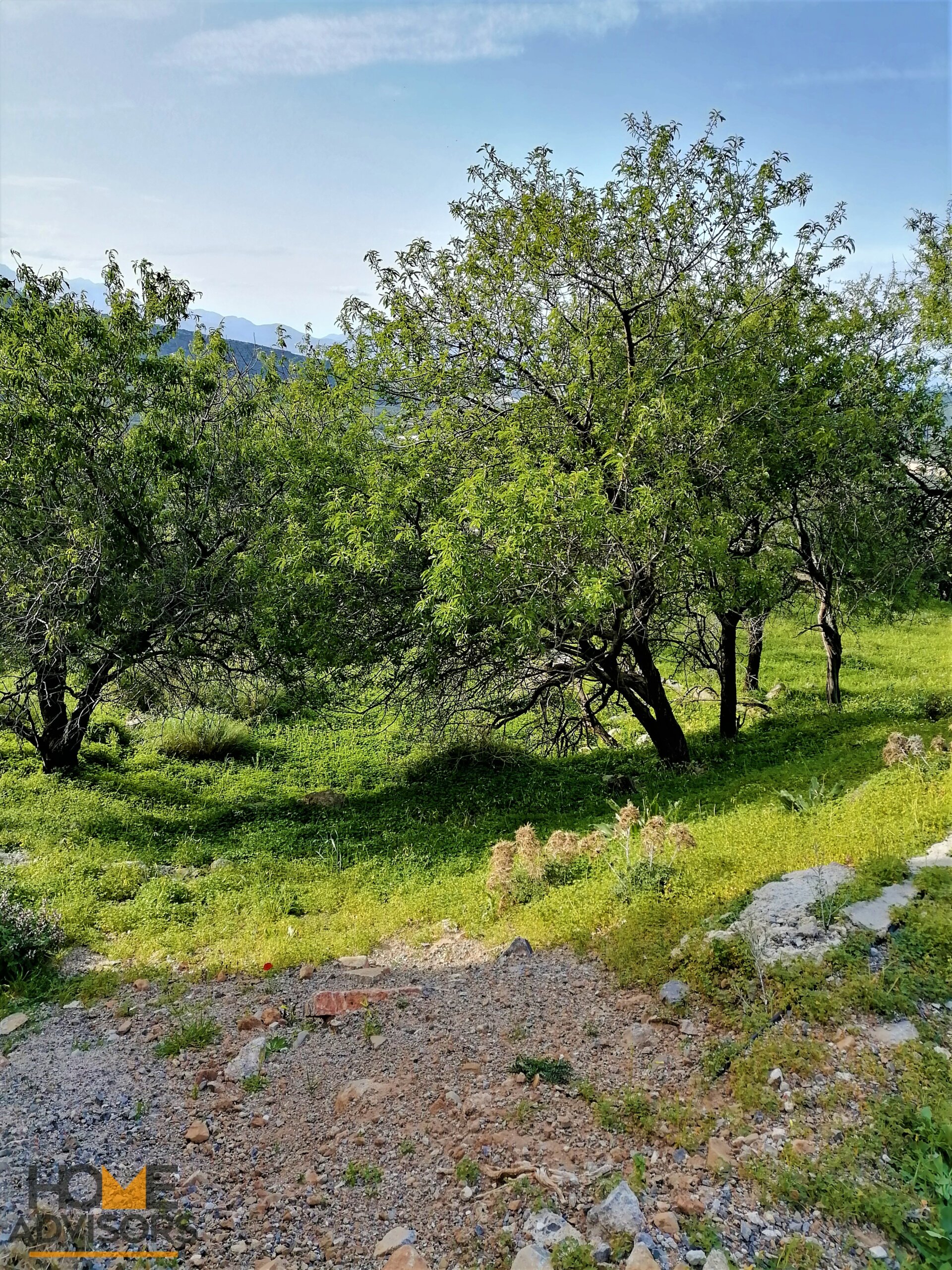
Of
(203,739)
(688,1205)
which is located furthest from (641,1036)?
(203,739)

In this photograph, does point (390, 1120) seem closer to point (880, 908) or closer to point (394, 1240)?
point (394, 1240)

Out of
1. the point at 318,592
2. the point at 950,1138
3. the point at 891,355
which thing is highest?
the point at 891,355

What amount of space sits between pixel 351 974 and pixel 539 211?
31.4 feet

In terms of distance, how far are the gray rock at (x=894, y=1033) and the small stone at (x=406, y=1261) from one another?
2815 millimetres

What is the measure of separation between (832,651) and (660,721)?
651 cm

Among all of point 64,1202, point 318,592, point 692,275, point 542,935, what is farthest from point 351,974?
point 692,275

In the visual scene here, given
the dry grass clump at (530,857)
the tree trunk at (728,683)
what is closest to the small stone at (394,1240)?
the dry grass clump at (530,857)

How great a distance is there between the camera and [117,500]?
11.3 meters

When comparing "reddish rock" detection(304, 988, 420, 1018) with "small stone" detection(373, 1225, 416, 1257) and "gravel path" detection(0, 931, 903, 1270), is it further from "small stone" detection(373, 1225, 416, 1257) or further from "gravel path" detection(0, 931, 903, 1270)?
"small stone" detection(373, 1225, 416, 1257)

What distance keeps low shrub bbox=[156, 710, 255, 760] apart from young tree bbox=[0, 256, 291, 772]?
253 centimetres

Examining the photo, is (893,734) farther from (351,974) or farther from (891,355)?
(891,355)

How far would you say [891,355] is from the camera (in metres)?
15.3

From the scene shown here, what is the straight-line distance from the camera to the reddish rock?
5895mm

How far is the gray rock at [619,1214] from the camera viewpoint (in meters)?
3.47
